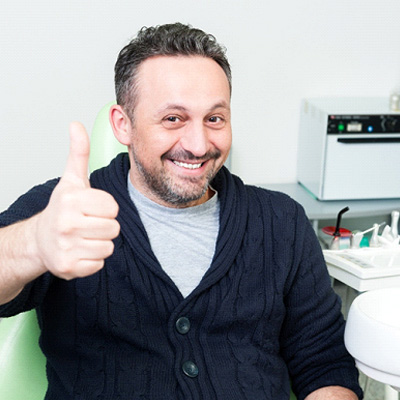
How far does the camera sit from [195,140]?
50.1 inches

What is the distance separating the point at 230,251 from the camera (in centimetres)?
131

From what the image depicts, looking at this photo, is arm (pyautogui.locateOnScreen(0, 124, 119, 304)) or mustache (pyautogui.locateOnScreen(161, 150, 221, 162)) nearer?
arm (pyautogui.locateOnScreen(0, 124, 119, 304))

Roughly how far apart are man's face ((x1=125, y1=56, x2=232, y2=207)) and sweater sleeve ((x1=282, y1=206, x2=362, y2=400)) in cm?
26

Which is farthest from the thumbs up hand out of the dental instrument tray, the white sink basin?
the dental instrument tray

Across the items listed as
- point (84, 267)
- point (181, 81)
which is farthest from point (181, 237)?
point (84, 267)

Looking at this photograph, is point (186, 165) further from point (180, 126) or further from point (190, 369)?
point (190, 369)

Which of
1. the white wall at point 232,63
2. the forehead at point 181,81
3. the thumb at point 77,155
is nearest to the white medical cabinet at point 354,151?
the white wall at point 232,63

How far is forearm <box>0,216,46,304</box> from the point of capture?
2.97ft

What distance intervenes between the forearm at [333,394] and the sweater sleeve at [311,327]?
0.01 m

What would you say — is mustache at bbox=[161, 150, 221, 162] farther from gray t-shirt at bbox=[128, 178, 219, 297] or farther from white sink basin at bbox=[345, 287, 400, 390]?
white sink basin at bbox=[345, 287, 400, 390]

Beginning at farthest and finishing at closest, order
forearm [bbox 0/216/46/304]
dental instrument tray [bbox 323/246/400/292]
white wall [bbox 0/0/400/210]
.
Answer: white wall [bbox 0/0/400/210] < dental instrument tray [bbox 323/246/400/292] < forearm [bbox 0/216/46/304]

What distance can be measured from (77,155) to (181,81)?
0.46 metres

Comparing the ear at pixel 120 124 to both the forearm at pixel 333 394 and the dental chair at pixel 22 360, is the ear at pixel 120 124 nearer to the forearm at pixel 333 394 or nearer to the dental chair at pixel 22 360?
the dental chair at pixel 22 360

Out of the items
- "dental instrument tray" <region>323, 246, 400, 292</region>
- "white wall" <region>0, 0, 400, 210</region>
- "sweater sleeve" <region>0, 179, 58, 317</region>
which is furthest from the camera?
"white wall" <region>0, 0, 400, 210</region>
